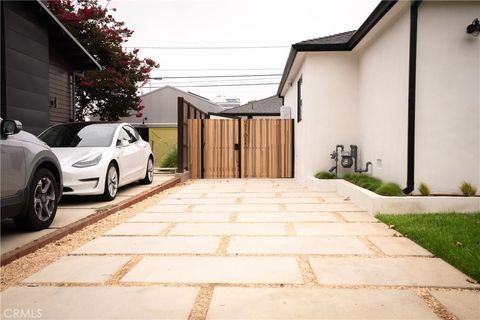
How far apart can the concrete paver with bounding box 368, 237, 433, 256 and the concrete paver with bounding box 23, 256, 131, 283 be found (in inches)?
103

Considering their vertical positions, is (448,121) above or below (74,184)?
above

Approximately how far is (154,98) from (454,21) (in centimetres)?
3084

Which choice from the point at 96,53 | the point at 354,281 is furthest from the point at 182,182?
the point at 96,53

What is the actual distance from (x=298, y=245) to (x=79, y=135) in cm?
532

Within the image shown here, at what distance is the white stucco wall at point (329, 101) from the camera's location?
9258 millimetres

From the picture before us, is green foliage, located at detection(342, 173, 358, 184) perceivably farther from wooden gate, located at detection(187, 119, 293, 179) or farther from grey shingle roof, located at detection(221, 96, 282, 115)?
grey shingle roof, located at detection(221, 96, 282, 115)

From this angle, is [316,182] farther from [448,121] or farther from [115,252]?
[115,252]

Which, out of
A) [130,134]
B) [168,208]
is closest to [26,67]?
[130,134]

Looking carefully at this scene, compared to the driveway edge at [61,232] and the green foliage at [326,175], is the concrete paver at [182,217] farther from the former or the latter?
the green foliage at [326,175]

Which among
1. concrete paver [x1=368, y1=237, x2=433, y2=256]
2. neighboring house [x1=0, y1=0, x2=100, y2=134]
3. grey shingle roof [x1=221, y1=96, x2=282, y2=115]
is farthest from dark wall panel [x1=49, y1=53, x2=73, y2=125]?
grey shingle roof [x1=221, y1=96, x2=282, y2=115]

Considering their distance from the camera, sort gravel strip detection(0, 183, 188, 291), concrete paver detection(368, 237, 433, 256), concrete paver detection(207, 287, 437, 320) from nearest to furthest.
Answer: concrete paver detection(207, 287, 437, 320), gravel strip detection(0, 183, 188, 291), concrete paver detection(368, 237, 433, 256)

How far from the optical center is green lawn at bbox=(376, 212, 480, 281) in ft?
10.8

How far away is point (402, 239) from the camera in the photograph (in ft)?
14.0

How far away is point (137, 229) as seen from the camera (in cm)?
490
